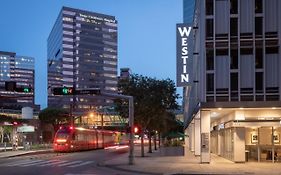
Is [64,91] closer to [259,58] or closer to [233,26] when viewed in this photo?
[233,26]

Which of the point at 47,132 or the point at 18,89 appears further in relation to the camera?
the point at 47,132

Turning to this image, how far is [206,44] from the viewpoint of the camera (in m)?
36.6

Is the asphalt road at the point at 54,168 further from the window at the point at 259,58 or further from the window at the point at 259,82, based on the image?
the window at the point at 259,58

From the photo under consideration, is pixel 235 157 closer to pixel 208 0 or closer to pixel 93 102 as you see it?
pixel 208 0

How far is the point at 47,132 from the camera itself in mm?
130250

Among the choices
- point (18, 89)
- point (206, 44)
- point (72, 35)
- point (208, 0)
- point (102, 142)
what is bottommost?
point (102, 142)

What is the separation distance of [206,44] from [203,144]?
277 inches

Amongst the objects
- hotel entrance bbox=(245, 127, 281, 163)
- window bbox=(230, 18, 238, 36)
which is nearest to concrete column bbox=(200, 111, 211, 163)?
hotel entrance bbox=(245, 127, 281, 163)

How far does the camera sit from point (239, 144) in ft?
125

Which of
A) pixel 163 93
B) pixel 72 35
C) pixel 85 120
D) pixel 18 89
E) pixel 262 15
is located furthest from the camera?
pixel 72 35

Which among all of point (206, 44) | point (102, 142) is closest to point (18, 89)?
point (206, 44)

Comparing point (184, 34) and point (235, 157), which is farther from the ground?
point (184, 34)

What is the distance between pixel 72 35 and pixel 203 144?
508ft

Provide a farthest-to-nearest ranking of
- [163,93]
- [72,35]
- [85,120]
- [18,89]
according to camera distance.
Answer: [72,35] → [85,120] → [163,93] → [18,89]
